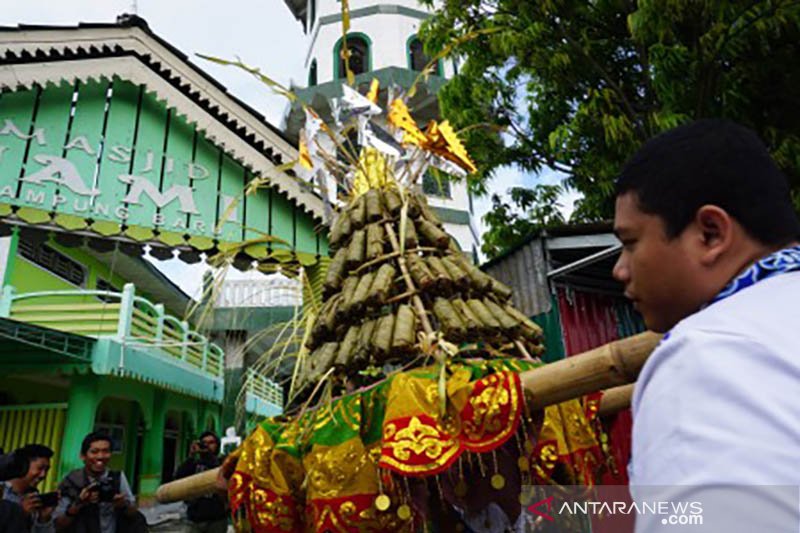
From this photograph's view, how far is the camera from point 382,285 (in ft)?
7.21

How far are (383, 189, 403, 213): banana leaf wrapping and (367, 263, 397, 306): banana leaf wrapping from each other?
1.24 feet

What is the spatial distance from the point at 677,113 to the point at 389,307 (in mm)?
3775

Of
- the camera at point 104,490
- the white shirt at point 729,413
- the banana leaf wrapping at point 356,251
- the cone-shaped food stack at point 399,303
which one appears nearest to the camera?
the white shirt at point 729,413

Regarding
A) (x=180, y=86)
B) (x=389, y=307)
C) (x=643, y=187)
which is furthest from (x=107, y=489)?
(x=180, y=86)

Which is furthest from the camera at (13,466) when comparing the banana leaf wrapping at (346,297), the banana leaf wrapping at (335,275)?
the banana leaf wrapping at (346,297)

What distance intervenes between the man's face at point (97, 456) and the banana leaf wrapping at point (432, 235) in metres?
2.95

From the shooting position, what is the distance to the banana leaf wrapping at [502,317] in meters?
2.21

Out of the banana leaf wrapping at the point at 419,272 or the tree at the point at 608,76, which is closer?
the banana leaf wrapping at the point at 419,272

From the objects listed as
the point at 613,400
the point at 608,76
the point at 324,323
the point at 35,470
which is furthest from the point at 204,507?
the point at 608,76

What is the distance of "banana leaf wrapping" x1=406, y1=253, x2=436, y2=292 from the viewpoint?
7.32ft

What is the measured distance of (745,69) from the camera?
4.86m

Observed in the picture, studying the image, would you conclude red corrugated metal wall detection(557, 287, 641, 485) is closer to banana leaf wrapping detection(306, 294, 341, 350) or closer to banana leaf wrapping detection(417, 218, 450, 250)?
banana leaf wrapping detection(417, 218, 450, 250)

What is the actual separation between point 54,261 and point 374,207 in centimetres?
1154

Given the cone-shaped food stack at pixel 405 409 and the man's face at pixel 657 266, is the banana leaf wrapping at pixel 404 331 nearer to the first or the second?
the cone-shaped food stack at pixel 405 409
